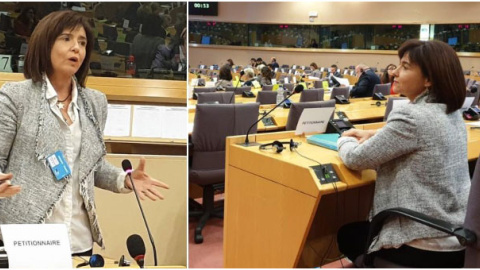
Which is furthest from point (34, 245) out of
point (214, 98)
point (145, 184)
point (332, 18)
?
Answer: point (332, 18)

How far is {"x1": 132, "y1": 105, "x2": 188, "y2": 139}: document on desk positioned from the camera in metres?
2.37

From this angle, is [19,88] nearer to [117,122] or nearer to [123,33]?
[117,122]

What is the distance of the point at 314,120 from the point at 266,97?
2.93 m

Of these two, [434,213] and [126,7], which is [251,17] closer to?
[126,7]

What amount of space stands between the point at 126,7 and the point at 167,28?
0.30 meters

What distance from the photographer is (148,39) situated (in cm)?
285

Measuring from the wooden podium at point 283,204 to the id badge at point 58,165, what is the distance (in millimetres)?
870

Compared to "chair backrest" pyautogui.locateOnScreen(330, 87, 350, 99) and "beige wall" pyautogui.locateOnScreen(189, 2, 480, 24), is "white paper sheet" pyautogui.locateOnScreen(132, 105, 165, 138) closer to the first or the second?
"chair backrest" pyautogui.locateOnScreen(330, 87, 350, 99)

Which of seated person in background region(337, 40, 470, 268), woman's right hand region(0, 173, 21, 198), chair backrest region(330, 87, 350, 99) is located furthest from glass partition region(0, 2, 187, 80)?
chair backrest region(330, 87, 350, 99)

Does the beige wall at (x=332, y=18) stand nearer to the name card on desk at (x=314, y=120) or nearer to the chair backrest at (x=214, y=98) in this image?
the chair backrest at (x=214, y=98)

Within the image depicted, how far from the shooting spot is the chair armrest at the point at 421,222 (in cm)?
154

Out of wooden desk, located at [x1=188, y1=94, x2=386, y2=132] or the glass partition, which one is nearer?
the glass partition

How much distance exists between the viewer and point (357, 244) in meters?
1.99

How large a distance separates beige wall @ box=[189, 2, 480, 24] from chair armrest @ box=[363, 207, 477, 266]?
12352 mm
